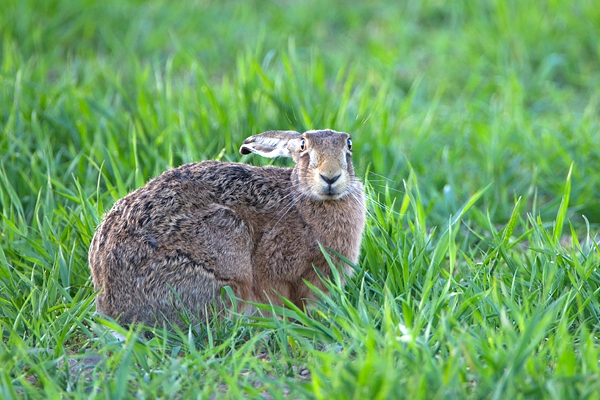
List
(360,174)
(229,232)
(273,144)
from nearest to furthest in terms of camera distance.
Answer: (229,232) < (273,144) < (360,174)

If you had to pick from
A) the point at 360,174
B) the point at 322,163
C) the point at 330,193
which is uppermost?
the point at 322,163

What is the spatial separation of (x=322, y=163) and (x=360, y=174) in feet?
3.55

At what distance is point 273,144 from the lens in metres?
3.99

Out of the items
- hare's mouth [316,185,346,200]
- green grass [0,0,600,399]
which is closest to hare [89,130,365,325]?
hare's mouth [316,185,346,200]

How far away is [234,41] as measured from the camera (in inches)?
292

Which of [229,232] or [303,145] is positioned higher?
[303,145]

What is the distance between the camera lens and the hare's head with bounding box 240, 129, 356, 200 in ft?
11.7

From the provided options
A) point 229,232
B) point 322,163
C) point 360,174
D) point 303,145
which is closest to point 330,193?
point 322,163

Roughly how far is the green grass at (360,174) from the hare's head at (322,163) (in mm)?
326

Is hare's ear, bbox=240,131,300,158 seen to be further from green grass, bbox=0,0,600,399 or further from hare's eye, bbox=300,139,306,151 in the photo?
green grass, bbox=0,0,600,399

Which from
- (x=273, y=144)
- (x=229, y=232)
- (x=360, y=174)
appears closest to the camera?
(x=229, y=232)

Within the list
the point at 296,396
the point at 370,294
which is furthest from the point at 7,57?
the point at 296,396

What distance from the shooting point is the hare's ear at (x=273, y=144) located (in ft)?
12.9

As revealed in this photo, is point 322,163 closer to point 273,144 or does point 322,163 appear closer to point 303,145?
point 303,145
